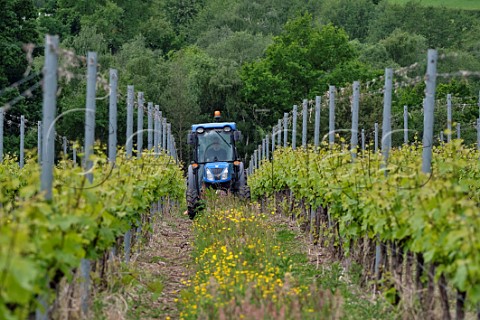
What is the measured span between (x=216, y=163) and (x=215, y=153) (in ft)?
1.32

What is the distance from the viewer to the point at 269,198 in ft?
84.3

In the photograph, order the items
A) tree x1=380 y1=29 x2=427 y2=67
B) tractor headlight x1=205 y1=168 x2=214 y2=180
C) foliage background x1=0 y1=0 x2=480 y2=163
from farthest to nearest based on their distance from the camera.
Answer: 1. tree x1=380 y1=29 x2=427 y2=67
2. foliage background x1=0 y1=0 x2=480 y2=163
3. tractor headlight x1=205 y1=168 x2=214 y2=180

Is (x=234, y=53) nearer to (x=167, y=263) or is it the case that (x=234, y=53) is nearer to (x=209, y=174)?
(x=209, y=174)

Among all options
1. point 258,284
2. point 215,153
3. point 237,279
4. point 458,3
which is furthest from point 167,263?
point 458,3

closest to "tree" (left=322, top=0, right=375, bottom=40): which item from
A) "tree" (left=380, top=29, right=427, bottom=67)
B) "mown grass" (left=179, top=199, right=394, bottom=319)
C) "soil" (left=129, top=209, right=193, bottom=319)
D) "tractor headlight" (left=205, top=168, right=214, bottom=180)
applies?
"tree" (left=380, top=29, right=427, bottom=67)

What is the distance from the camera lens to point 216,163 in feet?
75.1

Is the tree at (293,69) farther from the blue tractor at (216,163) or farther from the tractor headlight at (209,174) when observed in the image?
the tractor headlight at (209,174)

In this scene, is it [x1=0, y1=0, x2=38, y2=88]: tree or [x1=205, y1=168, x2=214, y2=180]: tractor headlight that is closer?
[x1=205, y1=168, x2=214, y2=180]: tractor headlight

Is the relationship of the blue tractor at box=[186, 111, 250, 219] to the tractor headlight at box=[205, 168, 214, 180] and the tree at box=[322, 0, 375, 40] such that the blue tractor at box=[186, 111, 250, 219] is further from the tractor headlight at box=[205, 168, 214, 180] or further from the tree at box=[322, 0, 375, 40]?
the tree at box=[322, 0, 375, 40]

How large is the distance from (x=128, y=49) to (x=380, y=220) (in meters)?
61.3

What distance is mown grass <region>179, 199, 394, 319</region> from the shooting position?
29.5ft

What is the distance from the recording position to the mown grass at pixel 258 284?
9000 mm

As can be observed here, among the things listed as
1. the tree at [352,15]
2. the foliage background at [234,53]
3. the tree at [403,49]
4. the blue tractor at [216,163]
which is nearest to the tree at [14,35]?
the foliage background at [234,53]

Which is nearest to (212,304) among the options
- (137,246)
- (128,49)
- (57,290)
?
(57,290)
